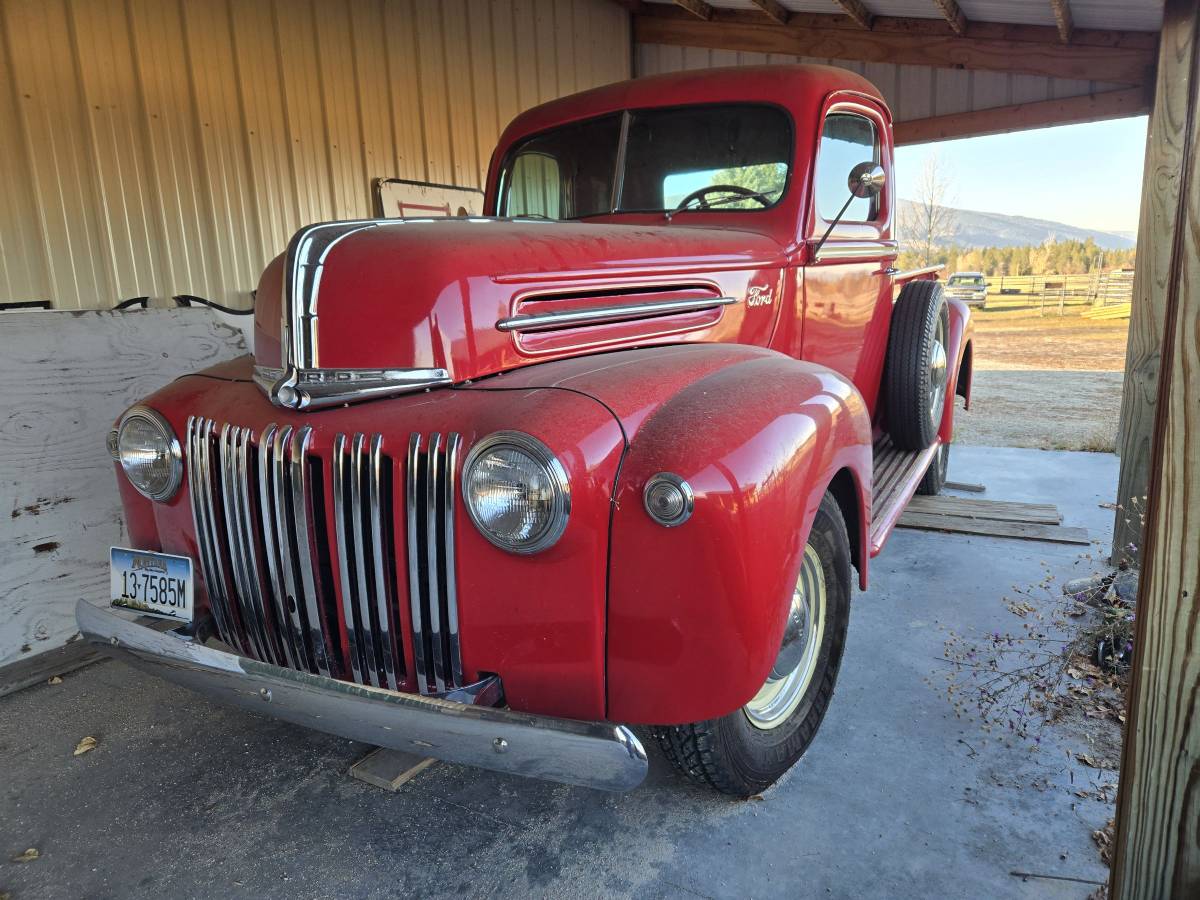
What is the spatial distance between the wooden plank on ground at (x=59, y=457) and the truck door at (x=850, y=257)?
2617 millimetres

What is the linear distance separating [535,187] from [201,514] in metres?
1.92

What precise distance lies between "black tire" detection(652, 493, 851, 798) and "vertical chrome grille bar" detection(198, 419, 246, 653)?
1.05 metres

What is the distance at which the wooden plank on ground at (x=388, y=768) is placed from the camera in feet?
6.69

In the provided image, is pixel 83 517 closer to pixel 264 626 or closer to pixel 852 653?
pixel 264 626

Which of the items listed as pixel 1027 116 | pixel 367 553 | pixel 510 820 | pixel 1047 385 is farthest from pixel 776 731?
pixel 1047 385

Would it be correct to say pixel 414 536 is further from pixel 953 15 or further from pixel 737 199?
pixel 953 15

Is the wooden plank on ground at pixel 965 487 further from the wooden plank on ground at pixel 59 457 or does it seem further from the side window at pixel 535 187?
the wooden plank on ground at pixel 59 457

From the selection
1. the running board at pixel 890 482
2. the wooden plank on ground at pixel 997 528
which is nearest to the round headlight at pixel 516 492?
the running board at pixel 890 482

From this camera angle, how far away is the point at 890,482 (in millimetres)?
3203

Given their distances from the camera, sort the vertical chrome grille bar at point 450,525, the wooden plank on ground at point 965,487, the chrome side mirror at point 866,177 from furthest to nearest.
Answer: the wooden plank on ground at point 965,487 → the chrome side mirror at point 866,177 → the vertical chrome grille bar at point 450,525

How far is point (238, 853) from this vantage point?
1896mm

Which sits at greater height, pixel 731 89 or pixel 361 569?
pixel 731 89

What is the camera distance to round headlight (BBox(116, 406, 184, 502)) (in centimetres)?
198

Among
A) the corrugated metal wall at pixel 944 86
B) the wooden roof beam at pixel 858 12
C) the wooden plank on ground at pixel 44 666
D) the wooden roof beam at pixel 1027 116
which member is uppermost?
the wooden roof beam at pixel 858 12
